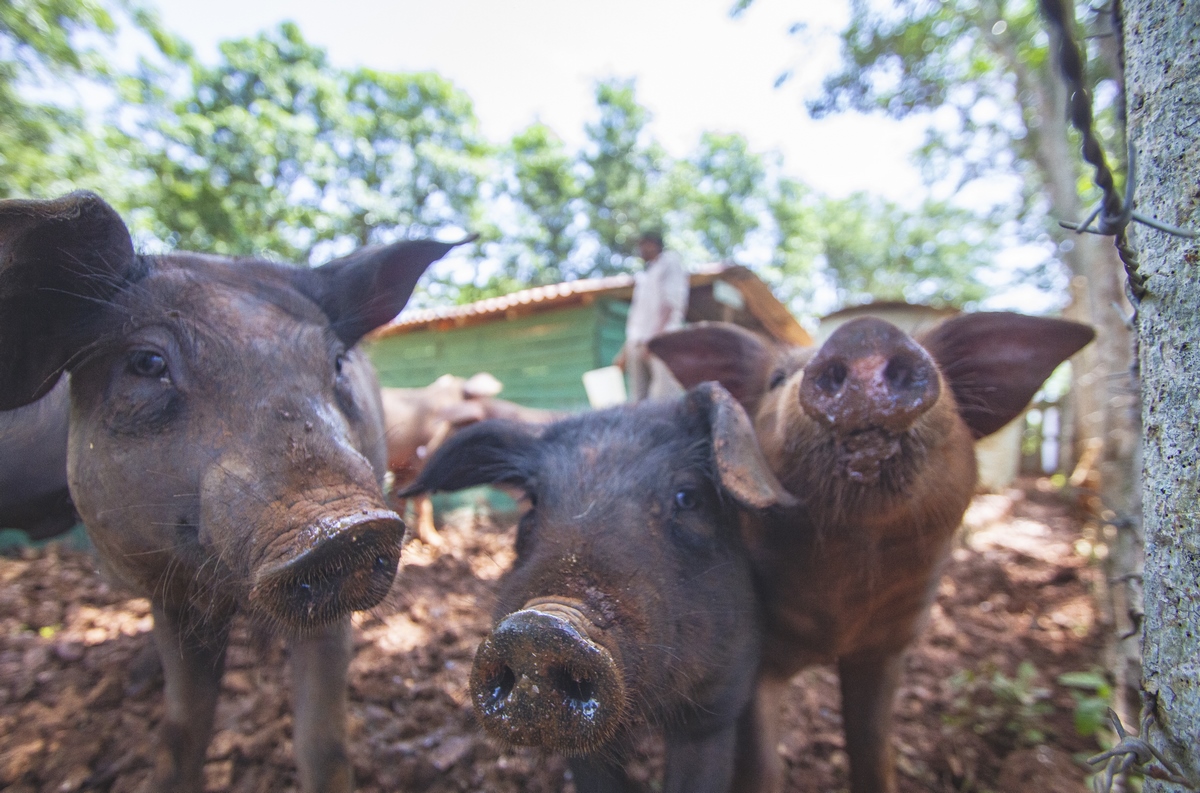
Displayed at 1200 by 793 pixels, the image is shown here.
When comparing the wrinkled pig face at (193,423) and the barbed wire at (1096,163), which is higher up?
the barbed wire at (1096,163)

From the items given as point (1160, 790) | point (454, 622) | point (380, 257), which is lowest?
point (454, 622)

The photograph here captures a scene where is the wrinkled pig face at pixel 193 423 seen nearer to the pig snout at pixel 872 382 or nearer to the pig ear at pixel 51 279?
the pig ear at pixel 51 279

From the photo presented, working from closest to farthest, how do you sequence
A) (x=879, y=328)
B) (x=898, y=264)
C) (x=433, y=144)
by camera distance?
(x=879, y=328), (x=433, y=144), (x=898, y=264)

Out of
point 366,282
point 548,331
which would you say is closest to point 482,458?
point 366,282

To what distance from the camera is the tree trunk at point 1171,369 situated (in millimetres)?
1131

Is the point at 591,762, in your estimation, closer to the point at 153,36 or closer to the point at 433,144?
the point at 153,36

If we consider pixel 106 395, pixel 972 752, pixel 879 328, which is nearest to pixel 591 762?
pixel 879 328

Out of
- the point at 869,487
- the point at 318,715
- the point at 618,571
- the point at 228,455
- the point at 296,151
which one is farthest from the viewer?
the point at 296,151

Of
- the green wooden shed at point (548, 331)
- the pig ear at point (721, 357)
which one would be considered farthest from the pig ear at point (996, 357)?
the green wooden shed at point (548, 331)

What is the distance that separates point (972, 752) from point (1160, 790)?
3.04m

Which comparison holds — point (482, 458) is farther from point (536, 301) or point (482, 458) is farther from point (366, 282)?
point (536, 301)

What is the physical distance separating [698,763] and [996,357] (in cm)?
199

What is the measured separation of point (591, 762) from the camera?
208 centimetres

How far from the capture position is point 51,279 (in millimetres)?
1882
